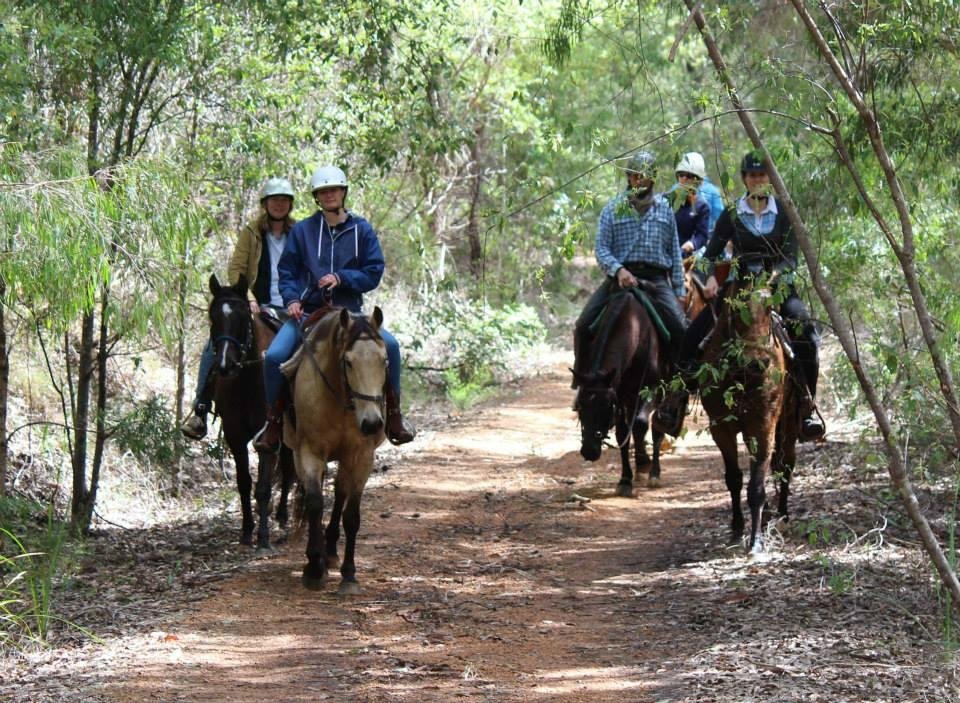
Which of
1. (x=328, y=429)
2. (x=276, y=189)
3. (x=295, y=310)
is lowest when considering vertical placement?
(x=328, y=429)

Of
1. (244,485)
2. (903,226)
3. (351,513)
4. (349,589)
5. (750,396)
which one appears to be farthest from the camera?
(244,485)

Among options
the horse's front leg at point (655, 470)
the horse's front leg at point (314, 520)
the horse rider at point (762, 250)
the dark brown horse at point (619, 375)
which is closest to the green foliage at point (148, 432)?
the horse's front leg at point (314, 520)

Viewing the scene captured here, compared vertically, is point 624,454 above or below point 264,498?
above

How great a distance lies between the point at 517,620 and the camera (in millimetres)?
8281

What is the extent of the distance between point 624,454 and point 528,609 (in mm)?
3980

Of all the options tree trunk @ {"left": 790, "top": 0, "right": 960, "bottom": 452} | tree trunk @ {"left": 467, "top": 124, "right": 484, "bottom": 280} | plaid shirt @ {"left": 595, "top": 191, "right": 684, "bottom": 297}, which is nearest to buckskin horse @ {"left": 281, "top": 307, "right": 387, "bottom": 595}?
tree trunk @ {"left": 790, "top": 0, "right": 960, "bottom": 452}

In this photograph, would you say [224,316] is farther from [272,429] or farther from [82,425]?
[82,425]

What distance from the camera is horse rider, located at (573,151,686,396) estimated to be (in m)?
11.8

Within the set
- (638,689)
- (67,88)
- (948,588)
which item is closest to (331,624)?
(638,689)

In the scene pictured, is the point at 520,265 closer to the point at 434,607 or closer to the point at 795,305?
the point at 795,305

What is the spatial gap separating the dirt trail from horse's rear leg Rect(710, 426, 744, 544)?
237 millimetres

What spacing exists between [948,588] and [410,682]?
9.62ft

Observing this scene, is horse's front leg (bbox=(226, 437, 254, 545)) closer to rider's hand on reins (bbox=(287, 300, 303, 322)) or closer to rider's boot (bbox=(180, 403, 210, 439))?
rider's boot (bbox=(180, 403, 210, 439))

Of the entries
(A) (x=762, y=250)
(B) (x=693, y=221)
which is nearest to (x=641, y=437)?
(B) (x=693, y=221)
